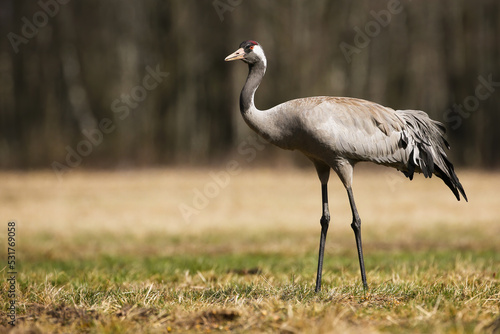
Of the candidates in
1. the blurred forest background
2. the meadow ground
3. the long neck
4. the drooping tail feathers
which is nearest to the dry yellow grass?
the meadow ground

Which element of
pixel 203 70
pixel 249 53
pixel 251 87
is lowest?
pixel 251 87

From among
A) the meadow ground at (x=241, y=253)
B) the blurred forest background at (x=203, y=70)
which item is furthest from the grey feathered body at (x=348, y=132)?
the blurred forest background at (x=203, y=70)

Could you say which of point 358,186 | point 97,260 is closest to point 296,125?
point 97,260

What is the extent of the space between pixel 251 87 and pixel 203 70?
16878mm

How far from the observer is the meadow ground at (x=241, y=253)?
378 centimetres

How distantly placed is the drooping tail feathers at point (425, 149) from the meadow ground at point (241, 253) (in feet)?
3.04

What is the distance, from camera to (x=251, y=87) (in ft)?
17.5

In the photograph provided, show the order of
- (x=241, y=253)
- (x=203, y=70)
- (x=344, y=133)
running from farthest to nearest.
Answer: (x=203, y=70)
(x=241, y=253)
(x=344, y=133)

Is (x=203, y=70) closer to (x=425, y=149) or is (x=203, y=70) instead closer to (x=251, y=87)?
(x=251, y=87)

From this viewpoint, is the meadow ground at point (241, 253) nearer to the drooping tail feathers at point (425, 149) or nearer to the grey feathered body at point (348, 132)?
the drooping tail feathers at point (425, 149)

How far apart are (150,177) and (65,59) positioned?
6.62 m

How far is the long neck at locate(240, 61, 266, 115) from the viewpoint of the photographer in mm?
5238

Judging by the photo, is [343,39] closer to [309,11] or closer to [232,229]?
[309,11]

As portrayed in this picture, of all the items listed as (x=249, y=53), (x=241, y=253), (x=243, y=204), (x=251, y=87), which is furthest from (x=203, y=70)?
(x=251, y=87)
